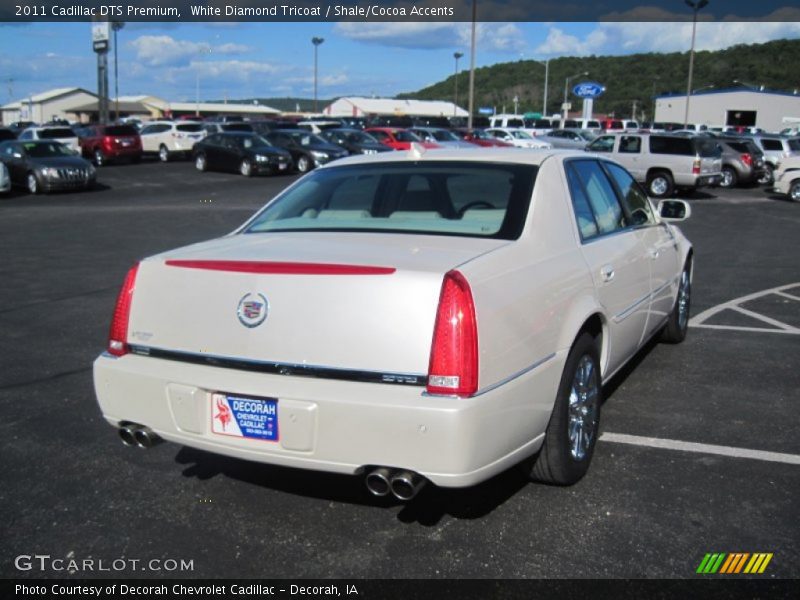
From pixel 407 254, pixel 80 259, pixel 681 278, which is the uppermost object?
pixel 407 254

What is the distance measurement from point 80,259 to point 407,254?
30.3 feet

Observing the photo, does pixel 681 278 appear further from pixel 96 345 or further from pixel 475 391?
pixel 96 345

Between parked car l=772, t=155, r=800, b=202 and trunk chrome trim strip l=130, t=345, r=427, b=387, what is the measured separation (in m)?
22.6

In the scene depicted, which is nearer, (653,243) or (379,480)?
(379,480)

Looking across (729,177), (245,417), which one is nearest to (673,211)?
(245,417)

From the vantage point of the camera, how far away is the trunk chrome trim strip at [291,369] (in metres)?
3.05

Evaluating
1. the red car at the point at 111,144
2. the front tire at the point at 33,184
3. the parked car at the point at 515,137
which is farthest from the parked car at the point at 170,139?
the parked car at the point at 515,137

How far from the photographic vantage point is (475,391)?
3.03m

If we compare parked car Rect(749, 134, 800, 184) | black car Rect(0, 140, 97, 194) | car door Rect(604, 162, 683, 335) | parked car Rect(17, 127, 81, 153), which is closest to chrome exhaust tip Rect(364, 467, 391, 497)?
car door Rect(604, 162, 683, 335)

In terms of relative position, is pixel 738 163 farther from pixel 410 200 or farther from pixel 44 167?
pixel 410 200

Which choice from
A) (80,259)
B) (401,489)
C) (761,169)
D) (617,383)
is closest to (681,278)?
(617,383)

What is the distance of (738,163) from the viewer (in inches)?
1053

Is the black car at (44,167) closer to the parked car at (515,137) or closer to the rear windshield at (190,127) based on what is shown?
the rear windshield at (190,127)

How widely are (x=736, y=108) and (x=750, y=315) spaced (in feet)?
264
